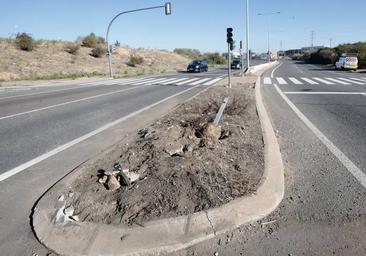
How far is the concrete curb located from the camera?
3373mm

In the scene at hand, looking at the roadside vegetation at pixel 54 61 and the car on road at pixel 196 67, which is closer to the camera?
the roadside vegetation at pixel 54 61

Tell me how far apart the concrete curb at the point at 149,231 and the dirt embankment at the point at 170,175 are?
0.44 ft

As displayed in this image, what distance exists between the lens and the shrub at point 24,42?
4538cm

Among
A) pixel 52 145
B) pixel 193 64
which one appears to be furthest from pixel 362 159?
pixel 193 64

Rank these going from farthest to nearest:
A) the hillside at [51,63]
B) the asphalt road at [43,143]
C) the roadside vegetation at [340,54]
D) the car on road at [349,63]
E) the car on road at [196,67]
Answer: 1. the roadside vegetation at [340,54]
2. the car on road at [196,67]
3. the car on road at [349,63]
4. the hillside at [51,63]
5. the asphalt road at [43,143]

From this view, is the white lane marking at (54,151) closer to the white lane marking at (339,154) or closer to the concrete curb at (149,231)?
the concrete curb at (149,231)

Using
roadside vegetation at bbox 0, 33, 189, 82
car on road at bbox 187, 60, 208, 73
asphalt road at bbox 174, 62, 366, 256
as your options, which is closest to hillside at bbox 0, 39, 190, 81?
roadside vegetation at bbox 0, 33, 189, 82

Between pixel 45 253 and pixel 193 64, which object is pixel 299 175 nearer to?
pixel 45 253

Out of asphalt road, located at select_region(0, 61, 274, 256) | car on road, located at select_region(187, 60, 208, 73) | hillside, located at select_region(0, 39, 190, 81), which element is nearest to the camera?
asphalt road, located at select_region(0, 61, 274, 256)

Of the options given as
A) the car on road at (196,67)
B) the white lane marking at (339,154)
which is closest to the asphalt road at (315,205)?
the white lane marking at (339,154)

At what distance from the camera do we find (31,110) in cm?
1289

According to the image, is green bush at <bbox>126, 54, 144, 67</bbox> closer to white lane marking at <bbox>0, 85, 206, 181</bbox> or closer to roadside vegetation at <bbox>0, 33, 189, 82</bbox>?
roadside vegetation at <bbox>0, 33, 189, 82</bbox>

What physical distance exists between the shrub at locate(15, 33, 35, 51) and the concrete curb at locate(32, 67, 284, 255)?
46163 millimetres

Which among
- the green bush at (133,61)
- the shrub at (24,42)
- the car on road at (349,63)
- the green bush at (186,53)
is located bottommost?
the car on road at (349,63)
